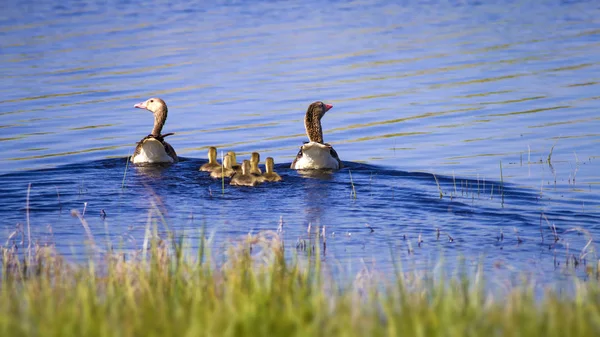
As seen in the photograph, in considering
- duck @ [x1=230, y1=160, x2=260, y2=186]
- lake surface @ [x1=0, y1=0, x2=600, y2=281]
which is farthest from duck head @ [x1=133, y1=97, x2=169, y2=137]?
duck @ [x1=230, y1=160, x2=260, y2=186]

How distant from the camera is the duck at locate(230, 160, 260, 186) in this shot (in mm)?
12820

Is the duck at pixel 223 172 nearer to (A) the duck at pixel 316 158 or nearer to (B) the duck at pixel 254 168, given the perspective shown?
(B) the duck at pixel 254 168

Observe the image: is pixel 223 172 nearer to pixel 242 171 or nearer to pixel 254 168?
pixel 242 171

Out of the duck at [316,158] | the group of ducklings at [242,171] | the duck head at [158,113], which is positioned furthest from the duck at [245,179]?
the duck head at [158,113]

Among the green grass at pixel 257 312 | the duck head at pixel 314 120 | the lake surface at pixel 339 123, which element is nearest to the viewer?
the green grass at pixel 257 312

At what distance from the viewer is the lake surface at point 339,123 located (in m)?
10.6

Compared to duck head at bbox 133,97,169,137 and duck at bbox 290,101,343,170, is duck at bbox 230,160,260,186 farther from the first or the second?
duck head at bbox 133,97,169,137

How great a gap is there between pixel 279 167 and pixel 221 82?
29.9 ft

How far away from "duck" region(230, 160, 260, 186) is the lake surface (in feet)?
→ 0.52

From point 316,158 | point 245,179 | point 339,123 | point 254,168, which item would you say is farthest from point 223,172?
point 339,123

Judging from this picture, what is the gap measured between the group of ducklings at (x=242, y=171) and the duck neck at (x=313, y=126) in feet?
6.10

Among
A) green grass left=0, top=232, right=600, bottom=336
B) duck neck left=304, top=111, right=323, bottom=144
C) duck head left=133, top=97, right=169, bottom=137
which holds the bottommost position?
green grass left=0, top=232, right=600, bottom=336

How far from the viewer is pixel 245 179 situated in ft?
42.2

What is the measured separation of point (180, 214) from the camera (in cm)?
1114
